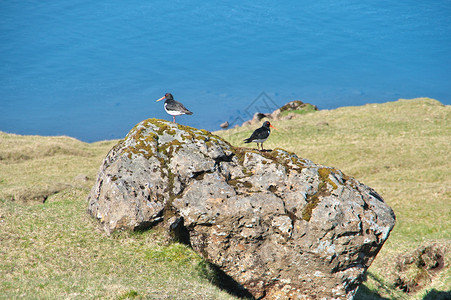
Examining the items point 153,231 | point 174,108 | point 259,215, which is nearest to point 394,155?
point 174,108

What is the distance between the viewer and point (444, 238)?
34531 millimetres

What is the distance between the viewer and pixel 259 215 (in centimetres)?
2234

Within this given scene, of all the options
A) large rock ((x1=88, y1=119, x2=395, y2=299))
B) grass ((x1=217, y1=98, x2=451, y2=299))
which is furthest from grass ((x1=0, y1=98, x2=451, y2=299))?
large rock ((x1=88, y1=119, x2=395, y2=299))

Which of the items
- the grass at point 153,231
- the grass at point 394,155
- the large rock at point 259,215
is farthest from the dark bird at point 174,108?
the grass at point 394,155

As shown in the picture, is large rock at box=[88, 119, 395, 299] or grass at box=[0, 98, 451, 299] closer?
grass at box=[0, 98, 451, 299]

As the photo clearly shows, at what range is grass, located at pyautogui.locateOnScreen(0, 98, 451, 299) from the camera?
63.2 ft

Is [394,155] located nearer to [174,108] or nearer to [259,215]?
[174,108]

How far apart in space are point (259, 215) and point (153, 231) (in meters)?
5.85

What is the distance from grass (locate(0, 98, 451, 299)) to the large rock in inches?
61.6

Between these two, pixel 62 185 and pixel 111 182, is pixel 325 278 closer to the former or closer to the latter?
pixel 111 182

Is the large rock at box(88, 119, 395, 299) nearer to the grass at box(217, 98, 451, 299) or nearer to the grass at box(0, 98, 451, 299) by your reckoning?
the grass at box(0, 98, 451, 299)

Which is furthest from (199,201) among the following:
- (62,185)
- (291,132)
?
(291,132)

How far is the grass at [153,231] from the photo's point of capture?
63.2 ft

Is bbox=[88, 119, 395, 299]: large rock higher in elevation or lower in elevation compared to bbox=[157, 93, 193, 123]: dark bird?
lower
